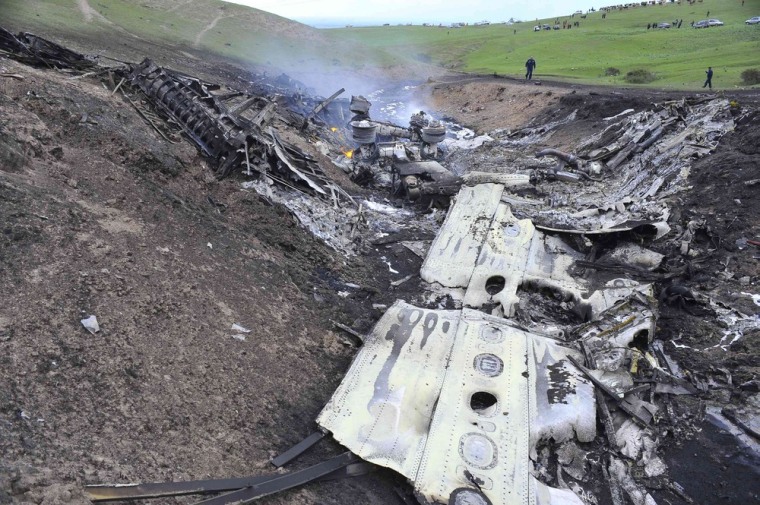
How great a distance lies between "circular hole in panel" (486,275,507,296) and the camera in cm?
970

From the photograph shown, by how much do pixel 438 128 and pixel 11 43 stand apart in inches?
514

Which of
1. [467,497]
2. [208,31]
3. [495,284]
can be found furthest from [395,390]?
[208,31]

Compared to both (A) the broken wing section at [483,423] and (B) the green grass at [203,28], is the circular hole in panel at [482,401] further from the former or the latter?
(B) the green grass at [203,28]

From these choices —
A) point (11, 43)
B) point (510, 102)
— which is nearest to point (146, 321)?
point (11, 43)

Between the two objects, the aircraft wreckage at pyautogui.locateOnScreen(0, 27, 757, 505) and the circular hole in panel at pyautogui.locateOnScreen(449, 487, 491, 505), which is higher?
the aircraft wreckage at pyautogui.locateOnScreen(0, 27, 757, 505)

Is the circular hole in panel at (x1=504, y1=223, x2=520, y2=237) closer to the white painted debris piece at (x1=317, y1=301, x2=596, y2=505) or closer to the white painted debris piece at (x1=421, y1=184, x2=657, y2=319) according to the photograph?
the white painted debris piece at (x1=421, y1=184, x2=657, y2=319)

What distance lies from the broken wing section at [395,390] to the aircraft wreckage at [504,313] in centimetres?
3


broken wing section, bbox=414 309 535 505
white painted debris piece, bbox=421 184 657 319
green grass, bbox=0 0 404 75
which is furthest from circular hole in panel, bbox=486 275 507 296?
green grass, bbox=0 0 404 75

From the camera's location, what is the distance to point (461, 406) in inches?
251

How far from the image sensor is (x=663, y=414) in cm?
679

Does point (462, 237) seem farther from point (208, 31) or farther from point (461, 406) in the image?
point (208, 31)

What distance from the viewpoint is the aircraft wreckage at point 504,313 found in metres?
5.76

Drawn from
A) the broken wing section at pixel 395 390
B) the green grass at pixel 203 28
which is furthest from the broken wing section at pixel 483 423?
the green grass at pixel 203 28

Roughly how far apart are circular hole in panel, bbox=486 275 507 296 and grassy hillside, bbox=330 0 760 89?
Result: 18.3 metres
